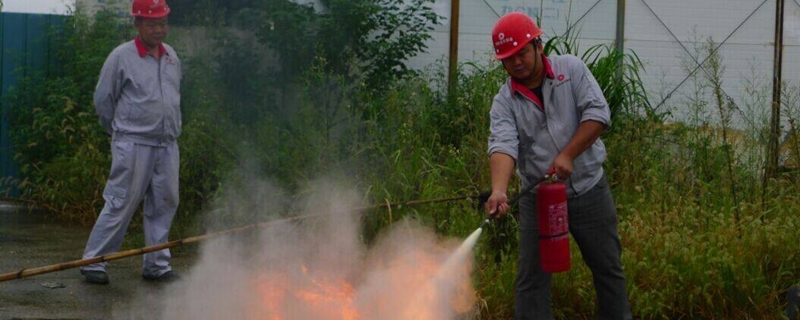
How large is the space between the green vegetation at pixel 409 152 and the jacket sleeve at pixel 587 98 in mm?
1441

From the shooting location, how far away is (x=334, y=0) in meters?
10.0

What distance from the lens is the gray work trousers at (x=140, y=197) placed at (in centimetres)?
690

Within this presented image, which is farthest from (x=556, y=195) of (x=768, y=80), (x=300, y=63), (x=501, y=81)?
(x=768, y=80)

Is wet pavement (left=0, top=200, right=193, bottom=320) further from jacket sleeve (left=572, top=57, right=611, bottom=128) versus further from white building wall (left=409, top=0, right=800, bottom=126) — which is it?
white building wall (left=409, top=0, right=800, bottom=126)

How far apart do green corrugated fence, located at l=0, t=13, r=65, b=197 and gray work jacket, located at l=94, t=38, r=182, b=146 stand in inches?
171

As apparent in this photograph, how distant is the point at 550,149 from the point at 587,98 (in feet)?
1.07

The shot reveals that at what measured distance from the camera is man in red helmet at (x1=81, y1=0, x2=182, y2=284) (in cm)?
690

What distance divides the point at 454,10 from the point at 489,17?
0.41 metres

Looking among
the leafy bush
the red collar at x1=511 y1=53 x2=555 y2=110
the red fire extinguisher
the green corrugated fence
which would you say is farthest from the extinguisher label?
the green corrugated fence

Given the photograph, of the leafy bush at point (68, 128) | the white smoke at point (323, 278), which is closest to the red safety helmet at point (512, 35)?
the white smoke at point (323, 278)

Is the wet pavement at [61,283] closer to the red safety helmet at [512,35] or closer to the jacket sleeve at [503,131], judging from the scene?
the jacket sleeve at [503,131]

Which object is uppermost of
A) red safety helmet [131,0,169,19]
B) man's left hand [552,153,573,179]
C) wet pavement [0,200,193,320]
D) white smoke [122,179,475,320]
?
red safety helmet [131,0,169,19]

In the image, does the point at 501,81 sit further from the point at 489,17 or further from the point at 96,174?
the point at 96,174

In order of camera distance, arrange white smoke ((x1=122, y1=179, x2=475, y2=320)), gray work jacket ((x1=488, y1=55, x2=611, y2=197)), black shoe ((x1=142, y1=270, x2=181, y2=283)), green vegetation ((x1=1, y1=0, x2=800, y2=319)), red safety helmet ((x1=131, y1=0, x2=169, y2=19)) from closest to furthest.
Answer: gray work jacket ((x1=488, y1=55, x2=611, y2=197)) < white smoke ((x1=122, y1=179, x2=475, y2=320)) < green vegetation ((x1=1, y1=0, x2=800, y2=319)) < red safety helmet ((x1=131, y1=0, x2=169, y2=19)) < black shoe ((x1=142, y1=270, x2=181, y2=283))
